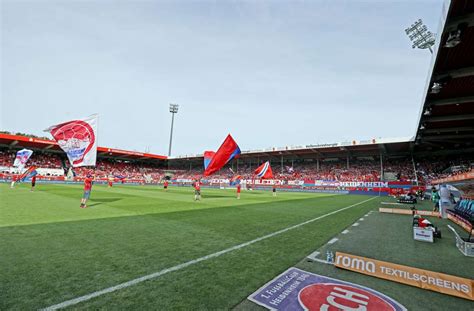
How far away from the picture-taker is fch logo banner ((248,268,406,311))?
9.63 feet

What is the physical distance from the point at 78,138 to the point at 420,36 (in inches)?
1636

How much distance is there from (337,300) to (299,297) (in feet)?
1.69

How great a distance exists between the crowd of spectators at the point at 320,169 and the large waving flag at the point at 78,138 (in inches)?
1036

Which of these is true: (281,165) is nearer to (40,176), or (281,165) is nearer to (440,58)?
(440,58)

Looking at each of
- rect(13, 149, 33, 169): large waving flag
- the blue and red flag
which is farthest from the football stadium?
rect(13, 149, 33, 169): large waving flag

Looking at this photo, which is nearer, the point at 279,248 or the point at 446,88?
the point at 279,248

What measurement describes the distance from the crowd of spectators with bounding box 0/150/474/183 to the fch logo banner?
35.2m

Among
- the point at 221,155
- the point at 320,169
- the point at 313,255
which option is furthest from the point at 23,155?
the point at 320,169

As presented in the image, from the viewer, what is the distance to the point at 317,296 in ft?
10.5

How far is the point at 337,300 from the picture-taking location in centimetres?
309

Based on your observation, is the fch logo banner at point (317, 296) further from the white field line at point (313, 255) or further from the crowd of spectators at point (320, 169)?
the crowd of spectators at point (320, 169)

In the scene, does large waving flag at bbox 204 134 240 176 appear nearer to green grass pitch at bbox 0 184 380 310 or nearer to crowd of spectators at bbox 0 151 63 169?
green grass pitch at bbox 0 184 380 310

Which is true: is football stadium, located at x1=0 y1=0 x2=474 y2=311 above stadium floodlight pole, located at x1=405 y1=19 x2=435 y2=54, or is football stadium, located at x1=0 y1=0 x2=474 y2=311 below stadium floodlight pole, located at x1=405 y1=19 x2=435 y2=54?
below

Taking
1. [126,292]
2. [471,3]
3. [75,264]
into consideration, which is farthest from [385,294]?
[471,3]
